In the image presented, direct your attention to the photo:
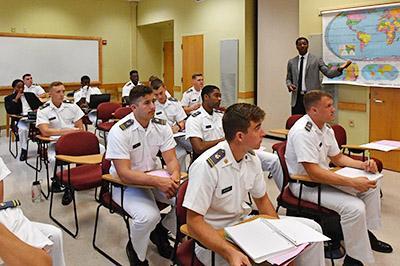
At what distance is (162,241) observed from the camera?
3.13 m

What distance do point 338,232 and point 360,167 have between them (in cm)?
56

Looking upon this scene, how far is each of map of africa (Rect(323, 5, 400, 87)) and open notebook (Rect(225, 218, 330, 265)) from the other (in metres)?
4.14

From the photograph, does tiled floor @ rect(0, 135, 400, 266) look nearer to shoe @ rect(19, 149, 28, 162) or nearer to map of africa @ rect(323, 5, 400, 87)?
shoe @ rect(19, 149, 28, 162)

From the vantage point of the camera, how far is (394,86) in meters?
5.30

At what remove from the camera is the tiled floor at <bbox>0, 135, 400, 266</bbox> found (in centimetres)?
306

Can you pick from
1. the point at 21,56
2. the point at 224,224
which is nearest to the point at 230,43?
the point at 21,56

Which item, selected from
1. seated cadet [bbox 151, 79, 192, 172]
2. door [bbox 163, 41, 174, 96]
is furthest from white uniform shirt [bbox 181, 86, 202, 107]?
door [bbox 163, 41, 174, 96]

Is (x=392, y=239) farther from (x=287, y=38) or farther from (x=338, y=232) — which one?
(x=287, y=38)

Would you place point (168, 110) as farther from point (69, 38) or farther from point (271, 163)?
point (69, 38)

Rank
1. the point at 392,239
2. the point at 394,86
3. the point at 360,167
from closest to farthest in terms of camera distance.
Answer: the point at 360,167 < the point at 392,239 < the point at 394,86

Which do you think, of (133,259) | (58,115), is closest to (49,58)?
(58,115)

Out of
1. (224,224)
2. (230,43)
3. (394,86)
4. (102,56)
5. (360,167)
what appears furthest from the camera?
(102,56)

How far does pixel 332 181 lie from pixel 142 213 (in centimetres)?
132

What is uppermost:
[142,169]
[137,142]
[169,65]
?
[169,65]
